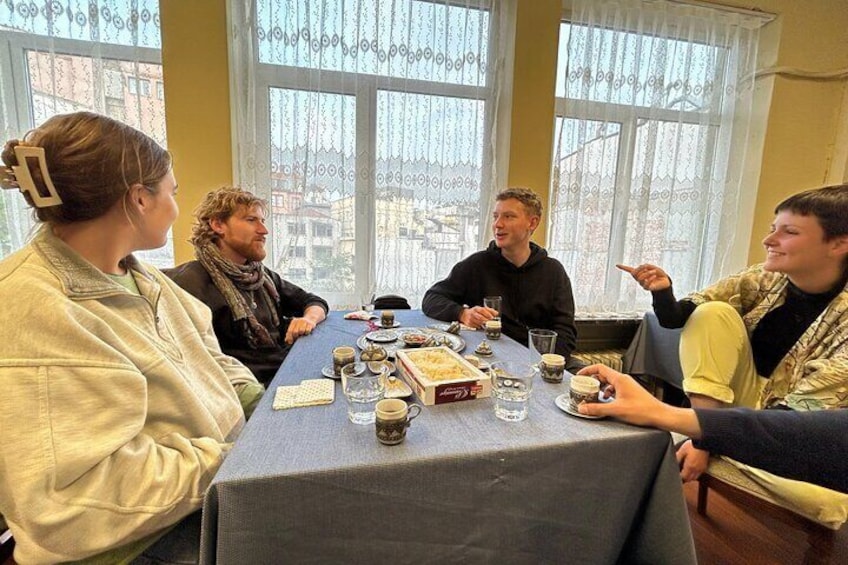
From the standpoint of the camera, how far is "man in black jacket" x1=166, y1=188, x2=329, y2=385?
144 centimetres

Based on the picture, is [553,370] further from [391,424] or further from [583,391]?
[391,424]

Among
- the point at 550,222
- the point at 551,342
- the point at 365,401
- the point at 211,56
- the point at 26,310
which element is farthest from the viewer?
the point at 550,222

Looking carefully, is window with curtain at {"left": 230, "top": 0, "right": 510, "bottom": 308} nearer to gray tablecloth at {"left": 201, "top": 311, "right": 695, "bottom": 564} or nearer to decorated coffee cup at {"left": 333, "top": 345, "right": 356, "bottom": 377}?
decorated coffee cup at {"left": 333, "top": 345, "right": 356, "bottom": 377}

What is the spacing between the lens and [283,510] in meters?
0.63

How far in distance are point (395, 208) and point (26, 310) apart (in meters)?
1.82

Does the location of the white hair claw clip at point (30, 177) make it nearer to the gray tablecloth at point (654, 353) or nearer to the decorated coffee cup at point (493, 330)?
the decorated coffee cup at point (493, 330)

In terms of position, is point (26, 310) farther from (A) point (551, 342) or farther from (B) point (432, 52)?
Result: (B) point (432, 52)

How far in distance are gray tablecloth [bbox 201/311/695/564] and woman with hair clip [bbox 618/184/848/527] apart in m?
0.55

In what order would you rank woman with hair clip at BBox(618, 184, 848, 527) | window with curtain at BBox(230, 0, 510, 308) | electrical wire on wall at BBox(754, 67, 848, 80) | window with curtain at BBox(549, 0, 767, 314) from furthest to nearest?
electrical wire on wall at BBox(754, 67, 848, 80) < window with curtain at BBox(549, 0, 767, 314) < window with curtain at BBox(230, 0, 510, 308) < woman with hair clip at BBox(618, 184, 848, 527)

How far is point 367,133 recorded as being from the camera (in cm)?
224

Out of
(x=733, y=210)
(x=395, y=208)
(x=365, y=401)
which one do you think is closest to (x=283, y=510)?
(x=365, y=401)

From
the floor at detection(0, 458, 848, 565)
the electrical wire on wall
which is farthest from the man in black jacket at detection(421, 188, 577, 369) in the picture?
the electrical wire on wall

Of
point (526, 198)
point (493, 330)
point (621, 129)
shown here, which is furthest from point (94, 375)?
point (621, 129)

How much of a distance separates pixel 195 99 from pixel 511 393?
87.9 inches
